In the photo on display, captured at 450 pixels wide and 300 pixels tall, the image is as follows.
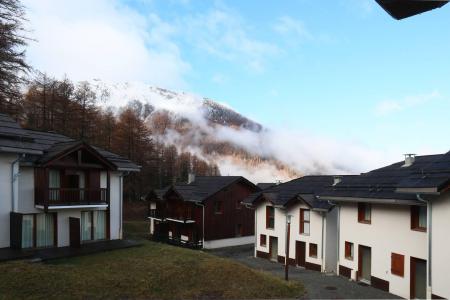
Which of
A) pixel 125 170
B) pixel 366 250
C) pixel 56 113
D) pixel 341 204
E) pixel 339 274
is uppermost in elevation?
pixel 56 113

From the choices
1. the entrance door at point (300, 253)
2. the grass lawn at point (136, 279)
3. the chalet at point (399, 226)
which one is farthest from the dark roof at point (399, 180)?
the grass lawn at point (136, 279)

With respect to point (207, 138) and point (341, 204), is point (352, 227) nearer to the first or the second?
point (341, 204)

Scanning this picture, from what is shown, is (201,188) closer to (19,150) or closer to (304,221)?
(304,221)

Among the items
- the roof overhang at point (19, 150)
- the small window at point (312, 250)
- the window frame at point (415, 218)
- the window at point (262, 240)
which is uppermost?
the roof overhang at point (19, 150)

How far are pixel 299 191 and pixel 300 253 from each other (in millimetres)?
5280

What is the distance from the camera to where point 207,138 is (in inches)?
7106

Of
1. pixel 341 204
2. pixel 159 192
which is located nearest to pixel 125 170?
pixel 341 204

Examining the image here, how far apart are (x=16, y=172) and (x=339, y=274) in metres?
20.1

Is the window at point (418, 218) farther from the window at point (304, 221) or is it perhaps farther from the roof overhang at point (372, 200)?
the window at point (304, 221)

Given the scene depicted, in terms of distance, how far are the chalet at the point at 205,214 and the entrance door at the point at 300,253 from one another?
12.1 metres

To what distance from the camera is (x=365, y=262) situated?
78.4 feet

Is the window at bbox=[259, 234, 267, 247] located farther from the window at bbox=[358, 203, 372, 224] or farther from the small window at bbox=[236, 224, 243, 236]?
the window at bbox=[358, 203, 372, 224]

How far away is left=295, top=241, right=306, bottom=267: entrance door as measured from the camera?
30484 mm

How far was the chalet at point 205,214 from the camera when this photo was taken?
4103cm
